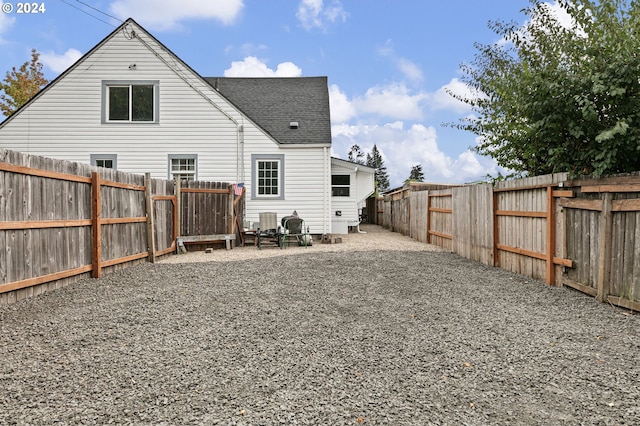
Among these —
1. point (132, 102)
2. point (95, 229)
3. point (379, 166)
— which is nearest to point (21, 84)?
point (132, 102)

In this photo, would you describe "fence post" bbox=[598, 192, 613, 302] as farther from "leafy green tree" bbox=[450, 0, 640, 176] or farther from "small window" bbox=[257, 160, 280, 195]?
"small window" bbox=[257, 160, 280, 195]

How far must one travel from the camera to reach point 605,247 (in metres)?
5.28

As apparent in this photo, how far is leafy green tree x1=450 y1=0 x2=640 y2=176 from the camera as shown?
5.55 metres

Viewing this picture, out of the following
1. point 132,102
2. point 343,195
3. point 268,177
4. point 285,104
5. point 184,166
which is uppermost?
point 285,104

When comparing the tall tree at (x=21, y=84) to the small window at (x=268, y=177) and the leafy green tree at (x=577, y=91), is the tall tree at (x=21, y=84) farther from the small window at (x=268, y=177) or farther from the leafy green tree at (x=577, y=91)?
the leafy green tree at (x=577, y=91)

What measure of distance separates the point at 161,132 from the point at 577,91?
12.1m

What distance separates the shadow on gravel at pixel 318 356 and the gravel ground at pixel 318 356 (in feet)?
0.05

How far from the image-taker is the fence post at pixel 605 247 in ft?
17.3

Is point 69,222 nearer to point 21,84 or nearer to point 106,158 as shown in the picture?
point 106,158

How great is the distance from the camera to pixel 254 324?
4.51 meters

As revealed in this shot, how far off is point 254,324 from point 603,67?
604cm

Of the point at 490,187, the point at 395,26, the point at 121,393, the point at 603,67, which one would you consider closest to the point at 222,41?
the point at 395,26

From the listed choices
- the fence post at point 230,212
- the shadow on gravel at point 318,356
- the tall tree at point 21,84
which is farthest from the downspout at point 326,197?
the tall tree at point 21,84

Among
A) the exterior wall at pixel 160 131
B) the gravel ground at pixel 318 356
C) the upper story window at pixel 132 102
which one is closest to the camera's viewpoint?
the gravel ground at pixel 318 356
